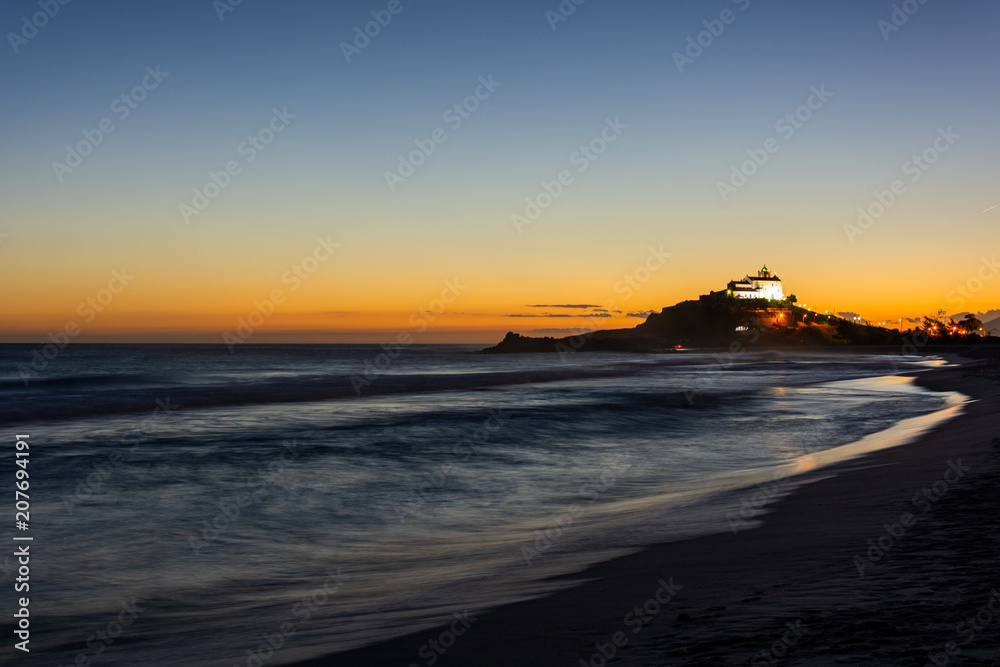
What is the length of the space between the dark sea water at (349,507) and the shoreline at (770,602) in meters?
0.61

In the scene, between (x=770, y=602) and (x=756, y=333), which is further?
(x=756, y=333)

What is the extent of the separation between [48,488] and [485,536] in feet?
29.7

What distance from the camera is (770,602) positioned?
4.74 meters

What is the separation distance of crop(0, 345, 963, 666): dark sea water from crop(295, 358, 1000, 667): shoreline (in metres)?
0.61

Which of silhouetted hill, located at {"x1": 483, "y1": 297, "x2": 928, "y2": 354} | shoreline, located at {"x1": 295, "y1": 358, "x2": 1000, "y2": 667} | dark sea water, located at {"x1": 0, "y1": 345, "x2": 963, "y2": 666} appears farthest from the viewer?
silhouetted hill, located at {"x1": 483, "y1": 297, "x2": 928, "y2": 354}

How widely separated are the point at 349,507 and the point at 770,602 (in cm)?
785

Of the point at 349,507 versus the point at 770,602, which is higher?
the point at 770,602

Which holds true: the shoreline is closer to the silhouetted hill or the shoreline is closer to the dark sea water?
the dark sea water

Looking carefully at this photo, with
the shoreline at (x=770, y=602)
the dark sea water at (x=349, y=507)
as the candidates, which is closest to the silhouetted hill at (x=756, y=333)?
the dark sea water at (x=349, y=507)

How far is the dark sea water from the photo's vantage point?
19.3 ft

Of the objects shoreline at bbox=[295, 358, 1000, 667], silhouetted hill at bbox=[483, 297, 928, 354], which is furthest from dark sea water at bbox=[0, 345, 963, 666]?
silhouetted hill at bbox=[483, 297, 928, 354]

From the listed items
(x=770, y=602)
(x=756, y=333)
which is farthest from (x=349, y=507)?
(x=756, y=333)

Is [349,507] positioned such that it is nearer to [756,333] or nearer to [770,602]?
[770,602]

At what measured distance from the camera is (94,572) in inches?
300
